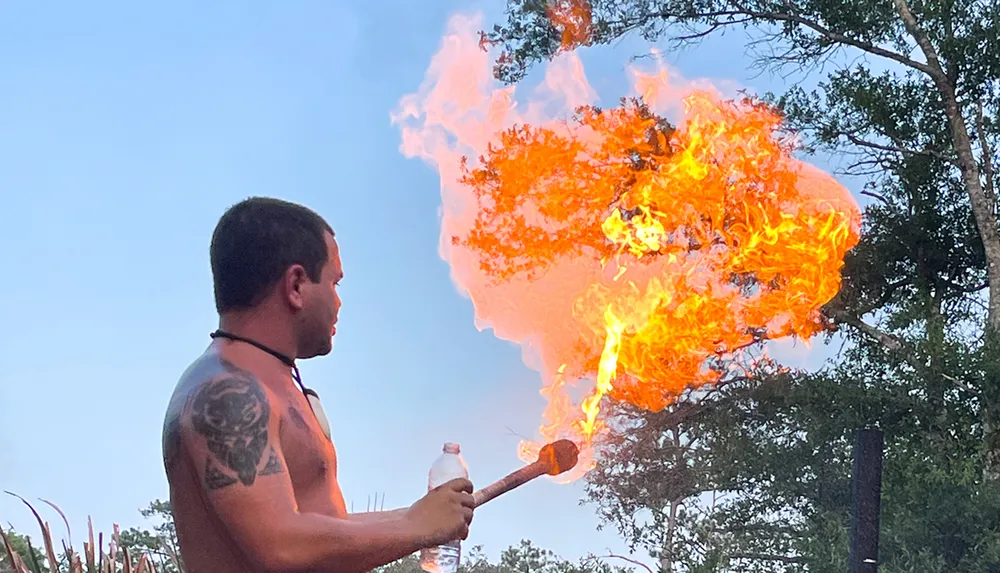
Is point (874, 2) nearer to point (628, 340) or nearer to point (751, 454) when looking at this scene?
point (751, 454)

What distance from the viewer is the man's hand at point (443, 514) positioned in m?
2.23

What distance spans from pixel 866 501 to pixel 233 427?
13.6 ft

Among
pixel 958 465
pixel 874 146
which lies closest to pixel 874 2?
pixel 874 146

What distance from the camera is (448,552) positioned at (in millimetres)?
3061

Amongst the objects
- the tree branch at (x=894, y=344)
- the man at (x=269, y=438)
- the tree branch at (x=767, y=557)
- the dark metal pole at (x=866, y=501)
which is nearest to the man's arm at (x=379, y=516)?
the man at (x=269, y=438)

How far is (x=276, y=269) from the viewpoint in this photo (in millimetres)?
2311

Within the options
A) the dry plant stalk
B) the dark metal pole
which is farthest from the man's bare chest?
the dark metal pole

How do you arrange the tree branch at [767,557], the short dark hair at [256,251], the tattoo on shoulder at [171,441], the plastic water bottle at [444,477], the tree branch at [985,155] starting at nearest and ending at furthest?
the tattoo on shoulder at [171,441]
the short dark hair at [256,251]
the plastic water bottle at [444,477]
the tree branch at [767,557]
the tree branch at [985,155]

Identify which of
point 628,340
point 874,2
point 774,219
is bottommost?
point 628,340

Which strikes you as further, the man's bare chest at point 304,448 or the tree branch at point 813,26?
the tree branch at point 813,26

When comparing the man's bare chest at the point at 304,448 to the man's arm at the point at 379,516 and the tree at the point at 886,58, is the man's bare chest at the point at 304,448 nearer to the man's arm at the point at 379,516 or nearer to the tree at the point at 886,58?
the man's arm at the point at 379,516

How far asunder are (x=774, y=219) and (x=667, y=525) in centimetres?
500

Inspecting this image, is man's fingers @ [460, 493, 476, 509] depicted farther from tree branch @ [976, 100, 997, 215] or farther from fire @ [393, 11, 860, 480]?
tree branch @ [976, 100, 997, 215]

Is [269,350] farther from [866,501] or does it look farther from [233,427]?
[866,501]
